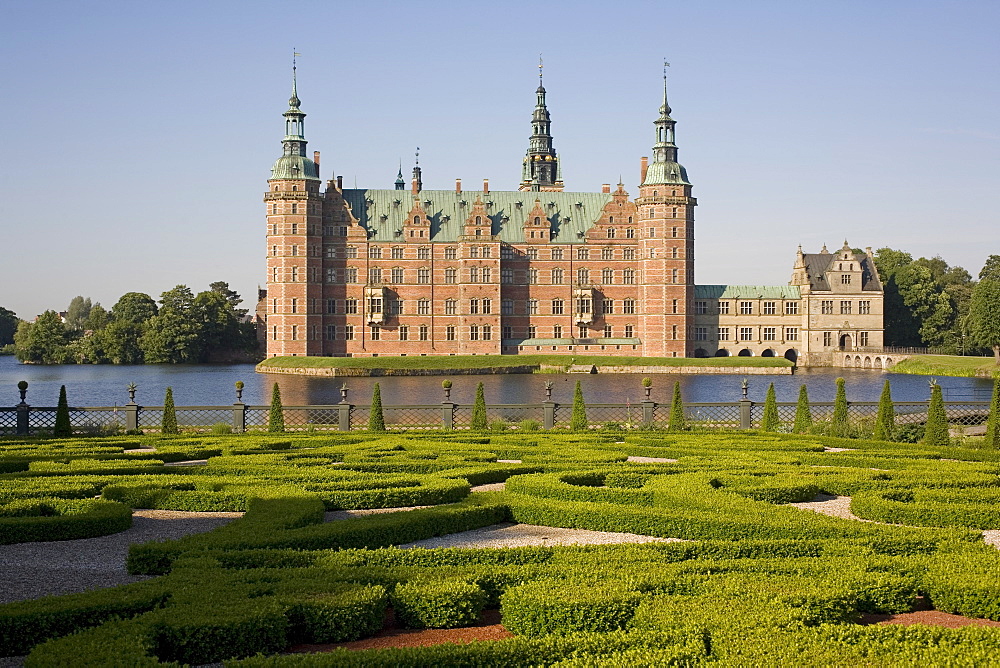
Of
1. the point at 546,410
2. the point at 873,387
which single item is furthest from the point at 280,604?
the point at 873,387

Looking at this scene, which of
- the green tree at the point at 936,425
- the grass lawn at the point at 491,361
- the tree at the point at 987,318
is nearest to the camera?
the green tree at the point at 936,425

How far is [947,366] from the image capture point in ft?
213

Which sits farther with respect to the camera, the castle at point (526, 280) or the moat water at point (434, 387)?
the castle at point (526, 280)

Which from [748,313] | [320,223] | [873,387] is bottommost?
[873,387]

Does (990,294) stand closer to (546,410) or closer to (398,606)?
(546,410)

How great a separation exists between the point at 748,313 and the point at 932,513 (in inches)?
2769

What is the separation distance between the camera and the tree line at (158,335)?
8369cm

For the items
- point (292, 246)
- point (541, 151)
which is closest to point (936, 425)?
point (292, 246)

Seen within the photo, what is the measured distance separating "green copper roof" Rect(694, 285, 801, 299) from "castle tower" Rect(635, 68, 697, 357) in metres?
5.44

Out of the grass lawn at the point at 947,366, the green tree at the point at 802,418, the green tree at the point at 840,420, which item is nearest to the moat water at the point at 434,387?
the grass lawn at the point at 947,366

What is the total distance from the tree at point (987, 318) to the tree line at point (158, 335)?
5786cm

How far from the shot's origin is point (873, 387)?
53.3m

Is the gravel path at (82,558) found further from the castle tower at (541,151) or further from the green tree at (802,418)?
the castle tower at (541,151)

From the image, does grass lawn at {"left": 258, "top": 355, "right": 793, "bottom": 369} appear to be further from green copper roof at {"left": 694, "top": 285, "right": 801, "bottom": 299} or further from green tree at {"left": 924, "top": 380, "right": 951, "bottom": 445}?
green tree at {"left": 924, "top": 380, "right": 951, "bottom": 445}
